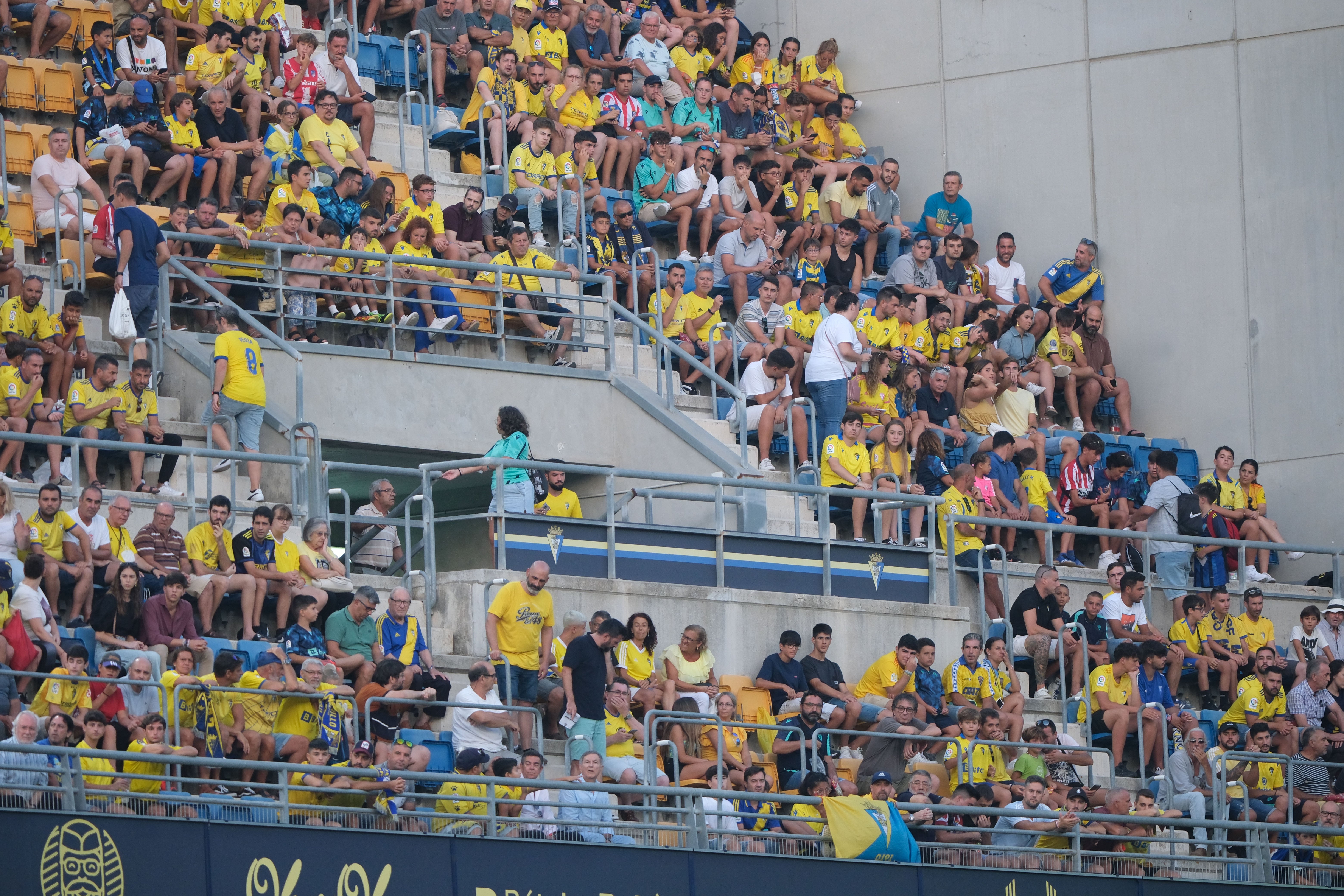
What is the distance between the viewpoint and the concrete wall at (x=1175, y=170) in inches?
992

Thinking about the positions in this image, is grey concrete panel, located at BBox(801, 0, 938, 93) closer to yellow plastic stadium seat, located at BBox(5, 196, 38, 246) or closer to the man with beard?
the man with beard

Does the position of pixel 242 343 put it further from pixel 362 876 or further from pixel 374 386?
pixel 362 876

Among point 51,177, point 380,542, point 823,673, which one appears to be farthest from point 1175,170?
point 51,177

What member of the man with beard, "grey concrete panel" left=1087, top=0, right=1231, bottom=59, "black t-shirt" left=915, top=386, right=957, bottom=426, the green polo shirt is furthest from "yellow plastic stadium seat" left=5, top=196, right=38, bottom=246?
"grey concrete panel" left=1087, top=0, right=1231, bottom=59

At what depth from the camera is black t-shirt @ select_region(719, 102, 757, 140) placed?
25109 millimetres

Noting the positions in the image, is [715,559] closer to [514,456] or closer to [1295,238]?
[514,456]

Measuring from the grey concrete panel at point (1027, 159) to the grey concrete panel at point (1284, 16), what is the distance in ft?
6.02

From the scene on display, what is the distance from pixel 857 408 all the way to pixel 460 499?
367cm

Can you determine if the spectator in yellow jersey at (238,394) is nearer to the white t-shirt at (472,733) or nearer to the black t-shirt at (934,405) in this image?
the white t-shirt at (472,733)

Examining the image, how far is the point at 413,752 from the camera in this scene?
619 inches

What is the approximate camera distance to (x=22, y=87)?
2102 centimetres

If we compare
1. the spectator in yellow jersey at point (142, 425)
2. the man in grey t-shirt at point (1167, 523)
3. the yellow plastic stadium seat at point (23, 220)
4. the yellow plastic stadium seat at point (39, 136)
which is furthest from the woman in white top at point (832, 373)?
the yellow plastic stadium seat at point (39, 136)

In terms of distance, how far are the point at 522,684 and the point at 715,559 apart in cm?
259

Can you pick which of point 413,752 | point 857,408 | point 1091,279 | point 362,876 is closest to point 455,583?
point 413,752
